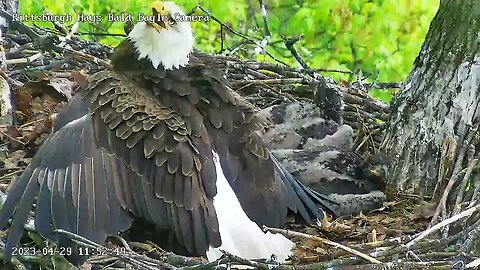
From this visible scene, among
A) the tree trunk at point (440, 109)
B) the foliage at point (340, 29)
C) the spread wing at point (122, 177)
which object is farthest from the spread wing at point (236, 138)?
the foliage at point (340, 29)

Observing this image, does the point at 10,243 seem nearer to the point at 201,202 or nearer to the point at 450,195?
the point at 201,202

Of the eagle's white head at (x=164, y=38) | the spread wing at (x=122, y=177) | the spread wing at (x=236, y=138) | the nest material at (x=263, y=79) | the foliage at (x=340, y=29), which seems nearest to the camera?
the spread wing at (x=122, y=177)

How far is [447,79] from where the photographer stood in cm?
381

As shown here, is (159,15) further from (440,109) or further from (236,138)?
(440,109)

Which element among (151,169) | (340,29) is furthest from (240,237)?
(340,29)

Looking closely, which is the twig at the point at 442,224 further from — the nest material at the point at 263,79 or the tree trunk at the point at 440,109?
the nest material at the point at 263,79

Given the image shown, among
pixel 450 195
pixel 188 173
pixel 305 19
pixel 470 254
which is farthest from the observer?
pixel 305 19

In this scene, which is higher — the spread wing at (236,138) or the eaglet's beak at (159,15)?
the eaglet's beak at (159,15)

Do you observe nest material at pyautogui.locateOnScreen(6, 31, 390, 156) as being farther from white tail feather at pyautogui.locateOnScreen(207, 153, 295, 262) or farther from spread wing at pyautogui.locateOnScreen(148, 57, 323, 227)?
white tail feather at pyautogui.locateOnScreen(207, 153, 295, 262)

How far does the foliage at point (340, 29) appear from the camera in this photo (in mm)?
7906

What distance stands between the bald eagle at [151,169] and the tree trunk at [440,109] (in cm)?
74

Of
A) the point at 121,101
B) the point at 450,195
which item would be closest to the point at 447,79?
the point at 450,195

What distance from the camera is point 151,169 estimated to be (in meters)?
3.20

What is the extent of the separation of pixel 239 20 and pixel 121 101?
558 cm
